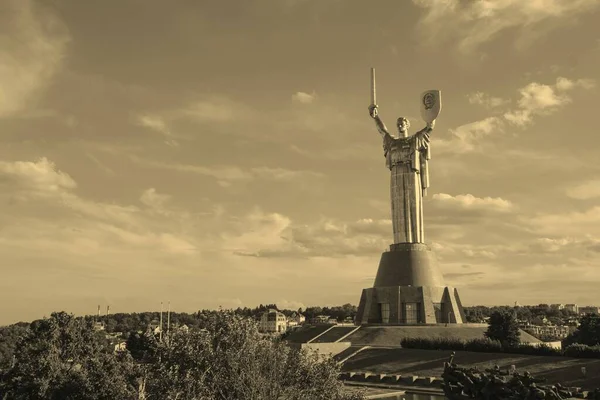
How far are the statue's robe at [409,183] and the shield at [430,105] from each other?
1513mm

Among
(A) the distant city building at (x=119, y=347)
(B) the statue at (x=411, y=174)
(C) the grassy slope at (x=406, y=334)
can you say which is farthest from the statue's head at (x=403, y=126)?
(A) the distant city building at (x=119, y=347)

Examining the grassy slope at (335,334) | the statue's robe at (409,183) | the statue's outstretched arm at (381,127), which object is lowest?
the grassy slope at (335,334)

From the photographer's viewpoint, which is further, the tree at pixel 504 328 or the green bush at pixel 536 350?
the tree at pixel 504 328

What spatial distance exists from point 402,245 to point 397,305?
6.71m

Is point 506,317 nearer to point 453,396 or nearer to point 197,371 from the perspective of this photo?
point 453,396

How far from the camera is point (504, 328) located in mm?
48094

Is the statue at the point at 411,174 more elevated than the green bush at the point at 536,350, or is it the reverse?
the statue at the point at 411,174

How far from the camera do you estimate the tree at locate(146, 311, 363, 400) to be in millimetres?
14617

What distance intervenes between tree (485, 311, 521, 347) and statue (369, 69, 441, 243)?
14.4 meters

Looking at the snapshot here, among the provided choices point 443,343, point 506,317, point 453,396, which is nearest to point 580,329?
point 506,317

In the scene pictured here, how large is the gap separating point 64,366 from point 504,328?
34.2 m

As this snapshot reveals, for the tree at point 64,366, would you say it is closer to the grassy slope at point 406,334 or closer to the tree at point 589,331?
the grassy slope at point 406,334

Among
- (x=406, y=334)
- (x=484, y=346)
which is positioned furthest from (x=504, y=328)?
(x=406, y=334)

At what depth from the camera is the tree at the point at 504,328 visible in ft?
157
